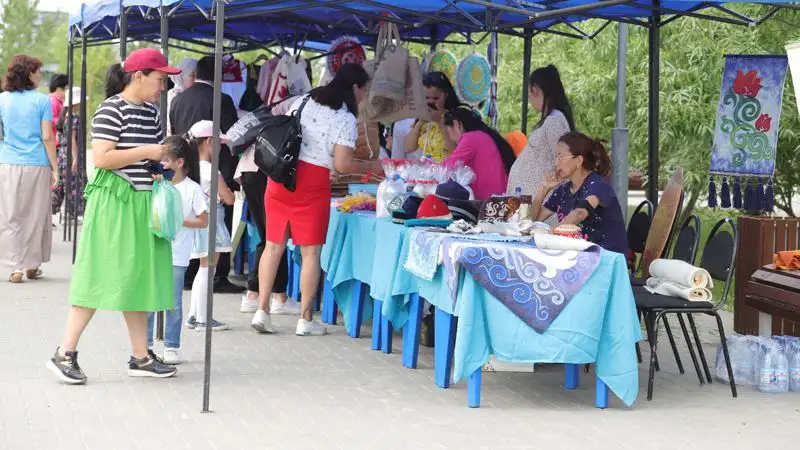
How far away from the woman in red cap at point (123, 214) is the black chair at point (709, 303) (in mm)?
2540

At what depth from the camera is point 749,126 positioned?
29.9 feet

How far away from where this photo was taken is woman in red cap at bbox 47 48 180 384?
648 centimetres

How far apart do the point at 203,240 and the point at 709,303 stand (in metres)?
3.11

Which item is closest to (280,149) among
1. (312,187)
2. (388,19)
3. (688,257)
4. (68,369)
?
(312,187)

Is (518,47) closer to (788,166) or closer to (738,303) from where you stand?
(788,166)

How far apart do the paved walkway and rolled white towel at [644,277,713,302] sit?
544 mm

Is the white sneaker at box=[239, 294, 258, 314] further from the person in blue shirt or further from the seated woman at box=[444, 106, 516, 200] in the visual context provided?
the person in blue shirt

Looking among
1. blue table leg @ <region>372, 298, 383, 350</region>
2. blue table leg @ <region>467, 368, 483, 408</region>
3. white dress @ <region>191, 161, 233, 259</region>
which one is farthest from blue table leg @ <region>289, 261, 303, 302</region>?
blue table leg @ <region>467, 368, 483, 408</region>

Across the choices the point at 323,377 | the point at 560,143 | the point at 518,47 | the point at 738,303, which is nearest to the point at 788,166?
the point at 518,47

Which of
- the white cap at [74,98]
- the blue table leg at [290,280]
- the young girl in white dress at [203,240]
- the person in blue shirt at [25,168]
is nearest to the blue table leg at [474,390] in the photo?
the young girl in white dress at [203,240]

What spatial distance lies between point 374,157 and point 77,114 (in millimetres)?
6109

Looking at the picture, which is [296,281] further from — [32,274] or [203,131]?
[32,274]

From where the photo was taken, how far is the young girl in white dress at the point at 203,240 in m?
7.97

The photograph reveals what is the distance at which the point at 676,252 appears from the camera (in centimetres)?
776
